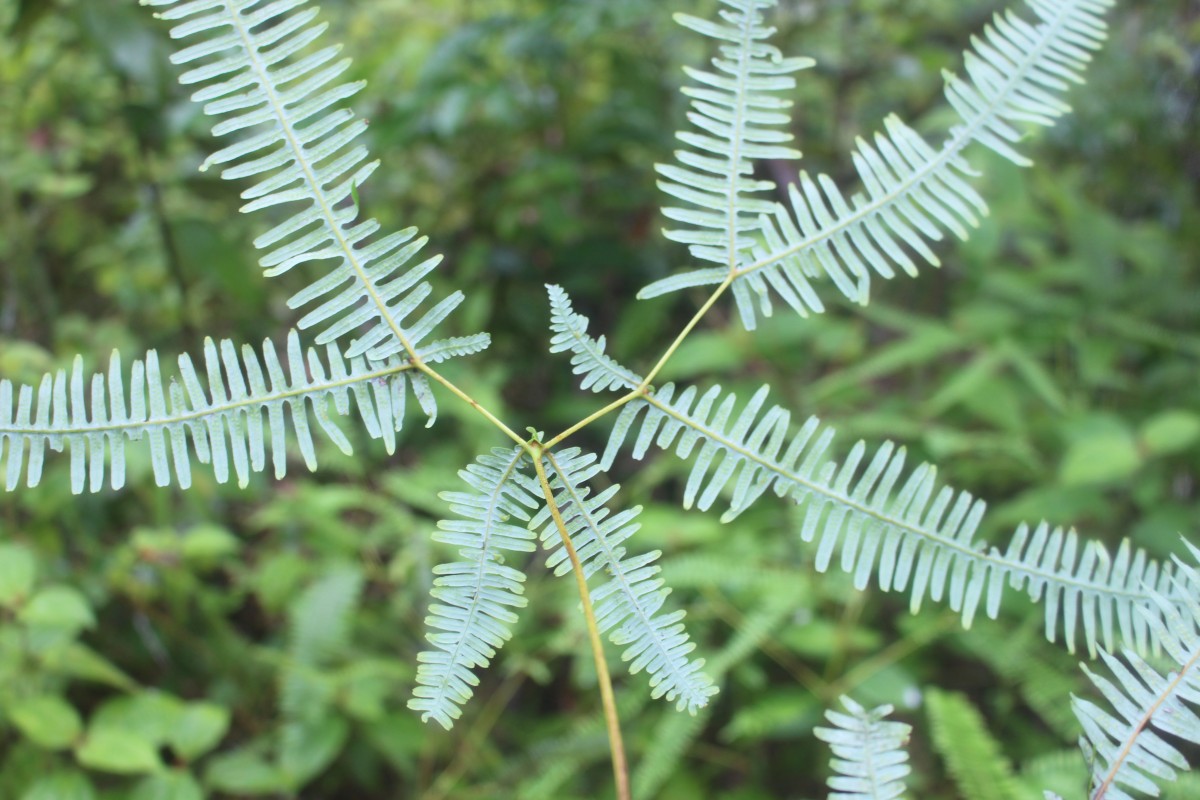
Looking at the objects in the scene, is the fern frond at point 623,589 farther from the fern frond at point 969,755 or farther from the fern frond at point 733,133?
the fern frond at point 969,755

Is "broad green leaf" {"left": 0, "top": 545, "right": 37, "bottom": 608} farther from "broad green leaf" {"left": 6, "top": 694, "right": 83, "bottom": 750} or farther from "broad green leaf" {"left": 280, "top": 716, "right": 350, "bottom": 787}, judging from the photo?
"broad green leaf" {"left": 280, "top": 716, "right": 350, "bottom": 787}

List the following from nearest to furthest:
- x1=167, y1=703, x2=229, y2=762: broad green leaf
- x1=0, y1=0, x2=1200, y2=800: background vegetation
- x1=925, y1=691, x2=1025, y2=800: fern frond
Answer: x1=925, y1=691, x2=1025, y2=800: fern frond < x1=167, y1=703, x2=229, y2=762: broad green leaf < x1=0, y1=0, x2=1200, y2=800: background vegetation

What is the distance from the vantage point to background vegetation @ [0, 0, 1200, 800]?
3.42 ft

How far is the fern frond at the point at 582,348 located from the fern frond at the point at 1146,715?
0.94ft

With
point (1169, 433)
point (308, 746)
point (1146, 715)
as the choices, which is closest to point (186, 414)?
point (1146, 715)

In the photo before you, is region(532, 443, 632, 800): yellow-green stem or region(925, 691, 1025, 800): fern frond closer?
region(532, 443, 632, 800): yellow-green stem

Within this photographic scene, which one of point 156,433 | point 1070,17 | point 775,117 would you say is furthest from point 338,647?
point 1070,17

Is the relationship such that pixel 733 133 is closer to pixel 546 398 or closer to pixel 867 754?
pixel 867 754

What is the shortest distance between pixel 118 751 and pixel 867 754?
0.77m

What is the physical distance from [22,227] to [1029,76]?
1548 millimetres

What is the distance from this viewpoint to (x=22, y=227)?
145 cm

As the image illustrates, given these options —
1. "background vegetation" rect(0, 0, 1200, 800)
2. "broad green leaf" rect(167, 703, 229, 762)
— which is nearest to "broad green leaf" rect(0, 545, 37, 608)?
"background vegetation" rect(0, 0, 1200, 800)

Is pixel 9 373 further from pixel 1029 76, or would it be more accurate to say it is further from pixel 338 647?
pixel 1029 76

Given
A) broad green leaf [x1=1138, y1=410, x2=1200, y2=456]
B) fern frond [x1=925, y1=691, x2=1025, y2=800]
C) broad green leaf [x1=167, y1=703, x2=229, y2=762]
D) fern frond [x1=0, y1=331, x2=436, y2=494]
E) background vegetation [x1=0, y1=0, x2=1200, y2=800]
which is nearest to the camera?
fern frond [x1=0, y1=331, x2=436, y2=494]
